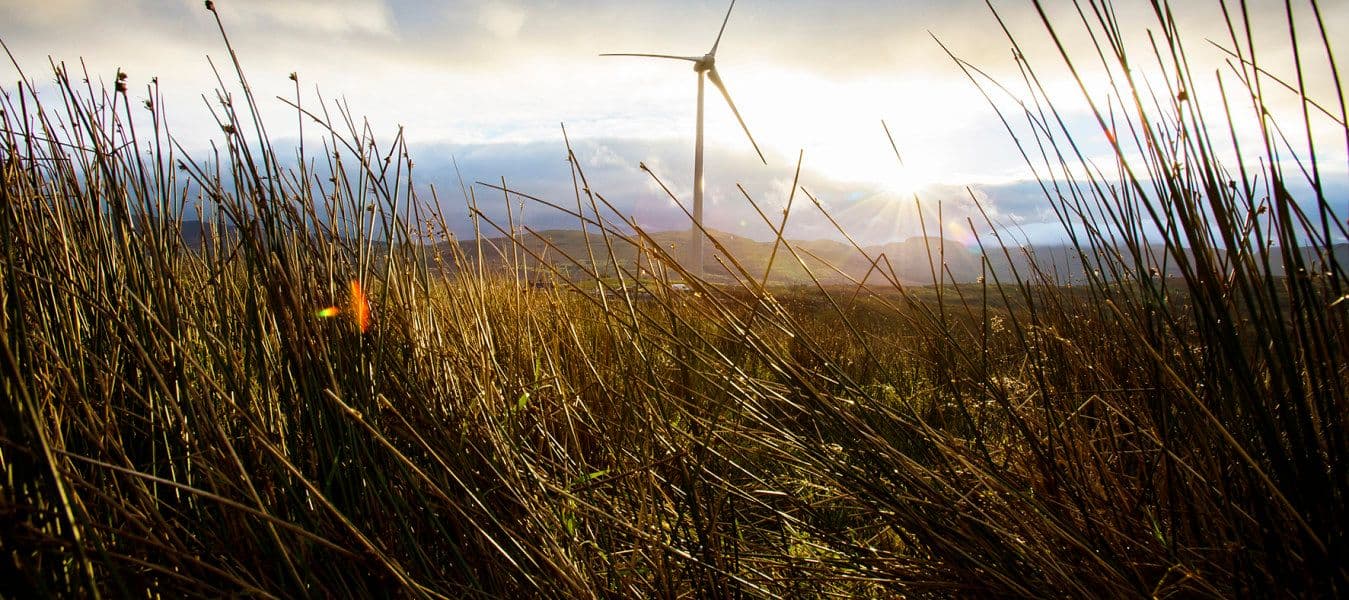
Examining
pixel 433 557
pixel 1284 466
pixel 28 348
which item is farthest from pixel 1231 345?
pixel 28 348

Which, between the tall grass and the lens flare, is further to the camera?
the lens flare

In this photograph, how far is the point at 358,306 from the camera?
144 centimetres

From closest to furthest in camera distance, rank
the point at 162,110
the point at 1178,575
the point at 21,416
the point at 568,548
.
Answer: the point at 21,416
the point at 1178,575
the point at 568,548
the point at 162,110

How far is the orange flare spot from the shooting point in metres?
1.44

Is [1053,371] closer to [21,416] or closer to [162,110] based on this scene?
[21,416]

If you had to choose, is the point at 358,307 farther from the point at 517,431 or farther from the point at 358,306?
the point at 517,431

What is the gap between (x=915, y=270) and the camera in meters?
172

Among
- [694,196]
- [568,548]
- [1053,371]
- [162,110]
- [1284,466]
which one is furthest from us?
[694,196]

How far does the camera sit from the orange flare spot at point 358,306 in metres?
1.44

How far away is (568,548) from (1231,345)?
45.7 inches

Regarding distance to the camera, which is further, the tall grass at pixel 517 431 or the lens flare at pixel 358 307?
the lens flare at pixel 358 307

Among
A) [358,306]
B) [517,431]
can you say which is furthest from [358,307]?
[517,431]

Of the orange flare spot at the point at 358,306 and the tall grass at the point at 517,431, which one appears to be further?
the orange flare spot at the point at 358,306

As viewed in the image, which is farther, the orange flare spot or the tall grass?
the orange flare spot
